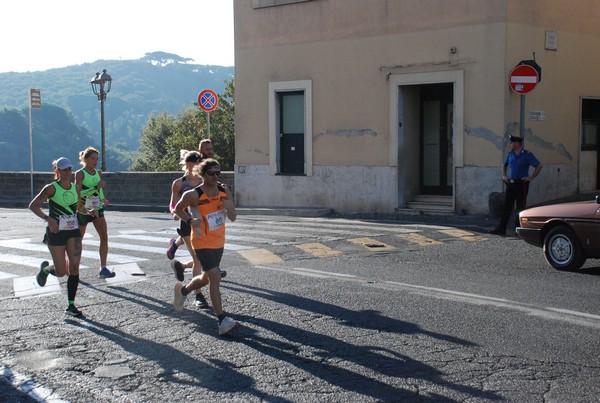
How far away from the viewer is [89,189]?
1092cm

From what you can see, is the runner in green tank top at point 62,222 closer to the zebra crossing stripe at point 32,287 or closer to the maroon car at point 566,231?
the zebra crossing stripe at point 32,287

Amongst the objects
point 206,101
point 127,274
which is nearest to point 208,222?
point 127,274

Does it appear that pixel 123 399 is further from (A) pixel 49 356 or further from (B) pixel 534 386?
(B) pixel 534 386

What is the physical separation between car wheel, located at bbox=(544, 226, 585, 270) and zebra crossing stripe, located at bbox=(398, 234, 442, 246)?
3.17 m

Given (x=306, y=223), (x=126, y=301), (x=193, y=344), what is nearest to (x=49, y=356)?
(x=193, y=344)

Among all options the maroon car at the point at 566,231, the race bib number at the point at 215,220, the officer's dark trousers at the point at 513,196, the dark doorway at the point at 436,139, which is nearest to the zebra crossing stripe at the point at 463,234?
the officer's dark trousers at the point at 513,196

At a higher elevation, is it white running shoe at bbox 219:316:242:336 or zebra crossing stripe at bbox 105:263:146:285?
white running shoe at bbox 219:316:242:336

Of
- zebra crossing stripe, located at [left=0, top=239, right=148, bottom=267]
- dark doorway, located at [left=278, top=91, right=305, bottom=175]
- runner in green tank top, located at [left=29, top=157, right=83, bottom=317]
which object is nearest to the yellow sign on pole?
dark doorway, located at [left=278, top=91, right=305, bottom=175]

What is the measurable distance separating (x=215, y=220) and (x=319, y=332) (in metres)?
1.45

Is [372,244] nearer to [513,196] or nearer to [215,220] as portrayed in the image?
[513,196]

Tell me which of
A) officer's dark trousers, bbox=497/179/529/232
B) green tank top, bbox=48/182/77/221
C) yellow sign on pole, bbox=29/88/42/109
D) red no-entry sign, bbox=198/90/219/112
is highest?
yellow sign on pole, bbox=29/88/42/109

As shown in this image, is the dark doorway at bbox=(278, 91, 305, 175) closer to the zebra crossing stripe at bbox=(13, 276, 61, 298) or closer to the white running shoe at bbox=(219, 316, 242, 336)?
the zebra crossing stripe at bbox=(13, 276, 61, 298)

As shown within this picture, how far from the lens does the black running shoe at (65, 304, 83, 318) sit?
8.60m

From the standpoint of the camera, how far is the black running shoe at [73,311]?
8.60 meters
